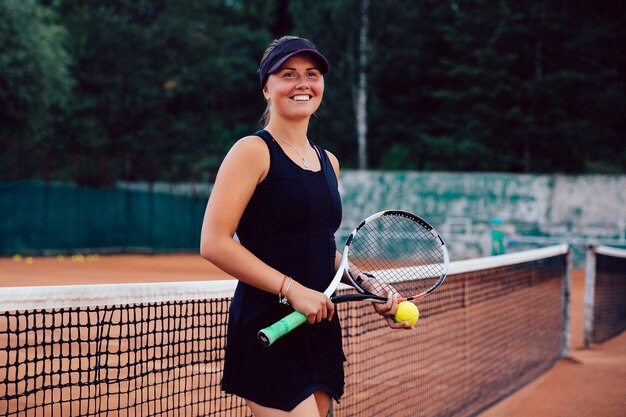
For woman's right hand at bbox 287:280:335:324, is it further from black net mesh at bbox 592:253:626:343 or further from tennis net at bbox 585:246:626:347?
black net mesh at bbox 592:253:626:343

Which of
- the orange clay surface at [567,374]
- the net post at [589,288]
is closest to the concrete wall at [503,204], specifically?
the orange clay surface at [567,374]

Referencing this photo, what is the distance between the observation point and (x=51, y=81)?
2811 cm

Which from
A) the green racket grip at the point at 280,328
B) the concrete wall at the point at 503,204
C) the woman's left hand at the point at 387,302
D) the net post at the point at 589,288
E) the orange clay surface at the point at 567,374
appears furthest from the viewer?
the concrete wall at the point at 503,204

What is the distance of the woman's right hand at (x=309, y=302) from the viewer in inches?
84.2

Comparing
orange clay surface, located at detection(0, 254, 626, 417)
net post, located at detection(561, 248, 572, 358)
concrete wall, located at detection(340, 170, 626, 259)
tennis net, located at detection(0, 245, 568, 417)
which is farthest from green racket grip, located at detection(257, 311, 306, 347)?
concrete wall, located at detection(340, 170, 626, 259)

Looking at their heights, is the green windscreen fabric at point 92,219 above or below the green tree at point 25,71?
below

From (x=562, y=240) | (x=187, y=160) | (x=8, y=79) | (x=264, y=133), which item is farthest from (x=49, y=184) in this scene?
(x=264, y=133)

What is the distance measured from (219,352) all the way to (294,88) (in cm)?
303

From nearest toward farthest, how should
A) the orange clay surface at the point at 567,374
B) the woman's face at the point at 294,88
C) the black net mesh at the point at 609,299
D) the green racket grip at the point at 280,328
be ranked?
the green racket grip at the point at 280,328 < the woman's face at the point at 294,88 < the orange clay surface at the point at 567,374 < the black net mesh at the point at 609,299

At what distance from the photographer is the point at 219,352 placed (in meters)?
5.04

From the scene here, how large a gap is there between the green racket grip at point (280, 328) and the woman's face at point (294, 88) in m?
0.56

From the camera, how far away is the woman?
2137 mm

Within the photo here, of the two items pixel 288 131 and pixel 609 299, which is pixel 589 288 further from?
pixel 288 131

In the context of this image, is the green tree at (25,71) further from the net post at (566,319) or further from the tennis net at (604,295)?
the net post at (566,319)
